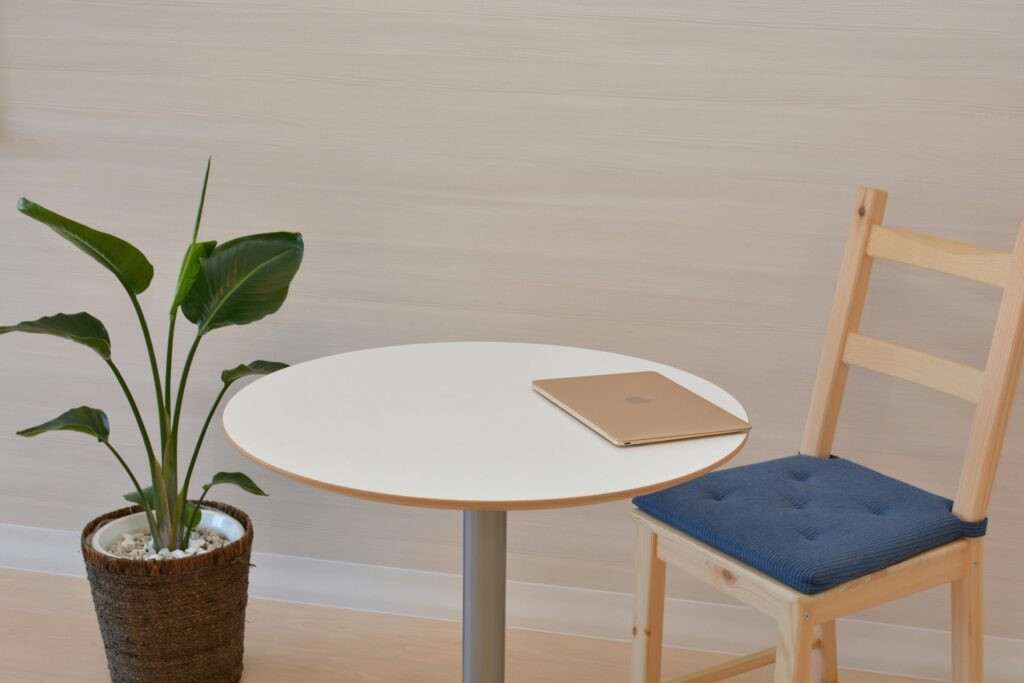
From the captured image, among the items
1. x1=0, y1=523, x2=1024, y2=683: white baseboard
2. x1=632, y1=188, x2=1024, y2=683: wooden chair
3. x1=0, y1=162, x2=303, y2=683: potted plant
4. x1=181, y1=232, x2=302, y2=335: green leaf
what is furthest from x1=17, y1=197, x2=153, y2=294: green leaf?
x1=632, y1=188, x2=1024, y2=683: wooden chair

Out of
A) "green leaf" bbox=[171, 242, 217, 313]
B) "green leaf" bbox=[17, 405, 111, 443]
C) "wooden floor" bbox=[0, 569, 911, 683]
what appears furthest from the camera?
"wooden floor" bbox=[0, 569, 911, 683]

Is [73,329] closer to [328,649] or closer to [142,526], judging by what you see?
[142,526]

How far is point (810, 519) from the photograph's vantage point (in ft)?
5.53

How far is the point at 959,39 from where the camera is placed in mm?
2051

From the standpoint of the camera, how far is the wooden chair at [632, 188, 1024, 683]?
1.58m

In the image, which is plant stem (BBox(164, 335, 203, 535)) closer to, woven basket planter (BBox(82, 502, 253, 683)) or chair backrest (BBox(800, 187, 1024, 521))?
woven basket planter (BBox(82, 502, 253, 683))

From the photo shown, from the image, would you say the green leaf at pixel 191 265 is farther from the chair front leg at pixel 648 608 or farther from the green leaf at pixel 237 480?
the chair front leg at pixel 648 608

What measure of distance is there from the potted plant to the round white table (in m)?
0.33

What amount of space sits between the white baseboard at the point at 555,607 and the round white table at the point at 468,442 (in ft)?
2.56

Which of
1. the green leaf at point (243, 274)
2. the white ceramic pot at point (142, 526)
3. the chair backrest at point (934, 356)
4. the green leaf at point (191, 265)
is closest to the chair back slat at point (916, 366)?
the chair backrest at point (934, 356)

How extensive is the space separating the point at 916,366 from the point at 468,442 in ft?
2.75

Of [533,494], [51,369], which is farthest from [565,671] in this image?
[51,369]

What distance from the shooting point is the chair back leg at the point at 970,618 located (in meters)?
1.72

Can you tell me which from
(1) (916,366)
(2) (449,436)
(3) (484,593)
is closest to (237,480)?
(3) (484,593)
